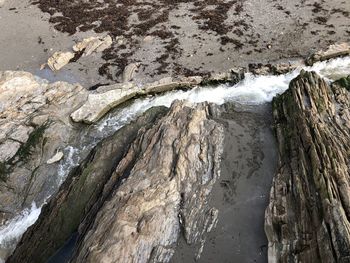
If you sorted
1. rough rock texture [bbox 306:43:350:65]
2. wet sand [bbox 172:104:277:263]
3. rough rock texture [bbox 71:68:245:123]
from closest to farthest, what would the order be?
wet sand [bbox 172:104:277:263] < rough rock texture [bbox 71:68:245:123] < rough rock texture [bbox 306:43:350:65]

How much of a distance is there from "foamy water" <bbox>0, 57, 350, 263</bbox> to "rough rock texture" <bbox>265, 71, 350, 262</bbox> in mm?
2719

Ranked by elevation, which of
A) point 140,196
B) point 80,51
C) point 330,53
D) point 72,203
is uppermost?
point 140,196

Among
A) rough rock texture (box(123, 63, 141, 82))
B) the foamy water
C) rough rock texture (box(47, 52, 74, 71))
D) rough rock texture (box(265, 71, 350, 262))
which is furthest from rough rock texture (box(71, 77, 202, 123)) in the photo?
rough rock texture (box(265, 71, 350, 262))

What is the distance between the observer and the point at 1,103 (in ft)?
58.7

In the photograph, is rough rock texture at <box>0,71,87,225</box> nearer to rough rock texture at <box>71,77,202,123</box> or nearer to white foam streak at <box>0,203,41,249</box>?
white foam streak at <box>0,203,41,249</box>

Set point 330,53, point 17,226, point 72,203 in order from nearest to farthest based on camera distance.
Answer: point 72,203, point 17,226, point 330,53

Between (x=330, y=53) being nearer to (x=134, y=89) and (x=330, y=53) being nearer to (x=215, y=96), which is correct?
(x=215, y=96)

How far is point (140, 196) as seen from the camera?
11.2m

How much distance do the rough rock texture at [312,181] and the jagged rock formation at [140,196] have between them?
1882mm

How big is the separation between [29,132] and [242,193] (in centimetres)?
882

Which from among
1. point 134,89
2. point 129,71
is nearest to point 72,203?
point 134,89

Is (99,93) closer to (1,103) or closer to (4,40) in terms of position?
(1,103)

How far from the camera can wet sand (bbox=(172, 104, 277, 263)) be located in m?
10.5

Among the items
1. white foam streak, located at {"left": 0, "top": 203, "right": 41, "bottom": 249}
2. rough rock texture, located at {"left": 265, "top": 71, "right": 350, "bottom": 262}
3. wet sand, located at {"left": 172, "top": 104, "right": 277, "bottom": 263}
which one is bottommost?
white foam streak, located at {"left": 0, "top": 203, "right": 41, "bottom": 249}
